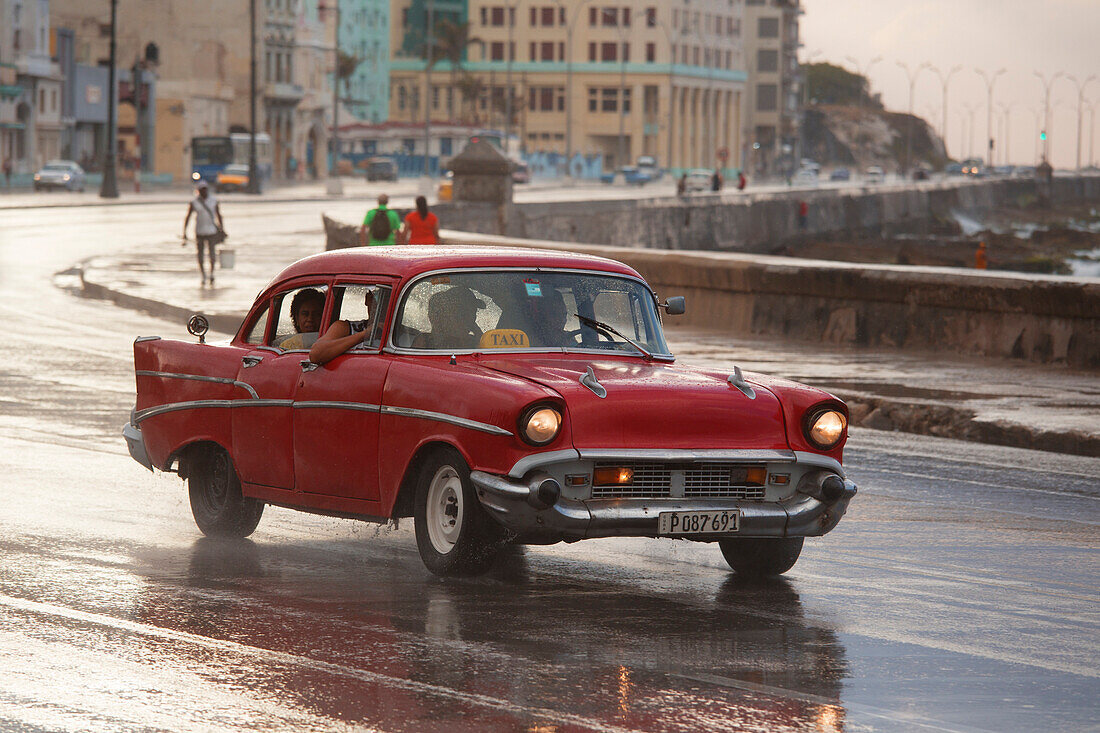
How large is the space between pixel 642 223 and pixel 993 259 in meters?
34.1

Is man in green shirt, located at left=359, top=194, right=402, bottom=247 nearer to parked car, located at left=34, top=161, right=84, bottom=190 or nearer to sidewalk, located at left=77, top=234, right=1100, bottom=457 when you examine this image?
sidewalk, located at left=77, top=234, right=1100, bottom=457

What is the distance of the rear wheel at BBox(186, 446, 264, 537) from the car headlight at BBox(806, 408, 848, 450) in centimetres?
295

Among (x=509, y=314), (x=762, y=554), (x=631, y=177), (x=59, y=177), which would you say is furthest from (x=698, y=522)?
(x=631, y=177)

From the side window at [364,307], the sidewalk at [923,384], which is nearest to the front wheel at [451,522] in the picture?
the side window at [364,307]

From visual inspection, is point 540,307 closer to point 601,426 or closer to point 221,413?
point 601,426

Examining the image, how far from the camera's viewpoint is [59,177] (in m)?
75.6

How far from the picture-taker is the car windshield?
8234mm

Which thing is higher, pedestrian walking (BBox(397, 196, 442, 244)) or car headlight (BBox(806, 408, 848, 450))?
pedestrian walking (BBox(397, 196, 442, 244))

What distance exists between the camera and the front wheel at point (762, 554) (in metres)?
8.19

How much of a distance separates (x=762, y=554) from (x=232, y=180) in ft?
267

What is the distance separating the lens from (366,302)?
8586mm

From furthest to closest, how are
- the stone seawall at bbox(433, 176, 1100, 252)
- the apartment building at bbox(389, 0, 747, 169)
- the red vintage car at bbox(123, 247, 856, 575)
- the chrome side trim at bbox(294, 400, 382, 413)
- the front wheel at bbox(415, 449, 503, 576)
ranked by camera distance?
the apartment building at bbox(389, 0, 747, 169) < the stone seawall at bbox(433, 176, 1100, 252) < the chrome side trim at bbox(294, 400, 382, 413) < the front wheel at bbox(415, 449, 503, 576) < the red vintage car at bbox(123, 247, 856, 575)

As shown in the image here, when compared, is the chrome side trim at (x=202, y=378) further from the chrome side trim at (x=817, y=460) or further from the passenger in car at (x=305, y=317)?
the chrome side trim at (x=817, y=460)

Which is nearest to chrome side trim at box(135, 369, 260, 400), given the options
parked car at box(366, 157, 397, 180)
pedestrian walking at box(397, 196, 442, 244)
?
pedestrian walking at box(397, 196, 442, 244)
